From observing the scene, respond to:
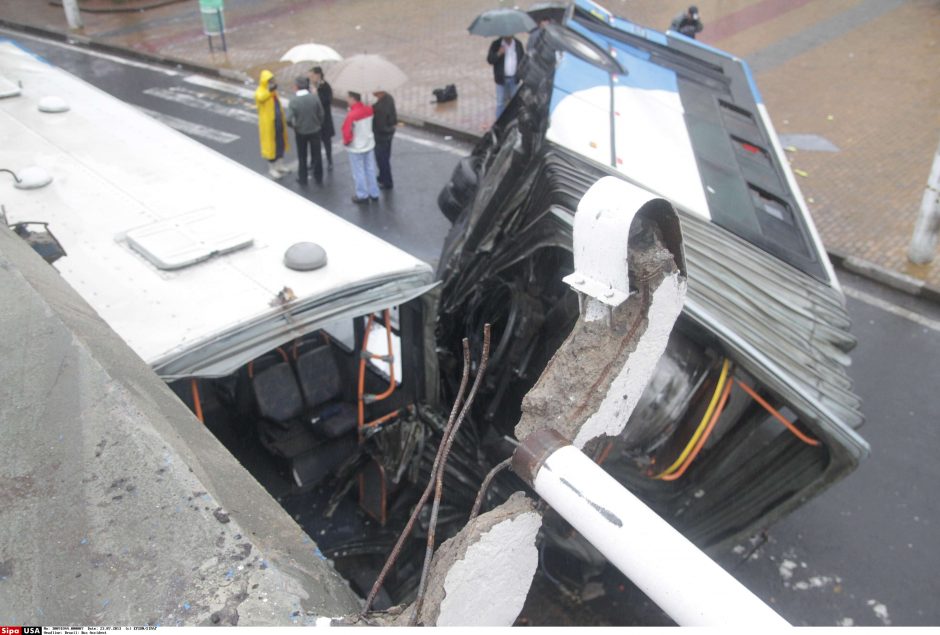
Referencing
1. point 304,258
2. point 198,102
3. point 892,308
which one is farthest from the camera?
point 198,102

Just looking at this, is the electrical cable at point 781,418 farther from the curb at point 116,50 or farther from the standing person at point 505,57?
the curb at point 116,50

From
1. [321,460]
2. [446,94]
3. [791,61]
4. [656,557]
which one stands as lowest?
[446,94]

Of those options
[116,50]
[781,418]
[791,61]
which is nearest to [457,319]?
[781,418]

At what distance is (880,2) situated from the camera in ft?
58.1

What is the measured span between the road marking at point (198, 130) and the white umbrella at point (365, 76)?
11.8ft

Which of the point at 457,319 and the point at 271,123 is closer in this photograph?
the point at 457,319

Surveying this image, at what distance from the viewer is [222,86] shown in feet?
50.3

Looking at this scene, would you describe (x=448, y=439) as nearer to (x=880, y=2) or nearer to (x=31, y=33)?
(x=880, y=2)

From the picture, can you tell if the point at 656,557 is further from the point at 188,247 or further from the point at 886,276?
the point at 886,276

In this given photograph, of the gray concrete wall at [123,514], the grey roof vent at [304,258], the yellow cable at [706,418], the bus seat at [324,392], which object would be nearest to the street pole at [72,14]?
the bus seat at [324,392]

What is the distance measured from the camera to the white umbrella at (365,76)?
9.82 m

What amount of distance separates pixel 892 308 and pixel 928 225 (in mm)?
1077

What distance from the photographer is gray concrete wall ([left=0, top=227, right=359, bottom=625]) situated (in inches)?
65.6

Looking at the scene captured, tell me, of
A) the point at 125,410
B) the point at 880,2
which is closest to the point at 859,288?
the point at 125,410
